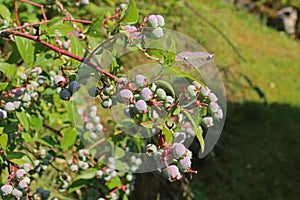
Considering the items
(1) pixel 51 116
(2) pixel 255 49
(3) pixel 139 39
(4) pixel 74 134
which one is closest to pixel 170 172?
(3) pixel 139 39

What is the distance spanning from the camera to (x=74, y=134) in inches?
59.1

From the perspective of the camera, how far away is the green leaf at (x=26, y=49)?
114cm

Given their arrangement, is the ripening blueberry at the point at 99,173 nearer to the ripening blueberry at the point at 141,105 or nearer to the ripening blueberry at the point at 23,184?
the ripening blueberry at the point at 23,184

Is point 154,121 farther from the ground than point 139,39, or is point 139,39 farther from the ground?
point 139,39

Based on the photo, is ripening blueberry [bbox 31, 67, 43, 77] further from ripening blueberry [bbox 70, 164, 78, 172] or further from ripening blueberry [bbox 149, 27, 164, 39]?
ripening blueberry [bbox 149, 27, 164, 39]

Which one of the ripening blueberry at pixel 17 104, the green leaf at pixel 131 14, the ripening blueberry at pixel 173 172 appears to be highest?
the green leaf at pixel 131 14

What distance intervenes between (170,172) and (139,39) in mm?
255

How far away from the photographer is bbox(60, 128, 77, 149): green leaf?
148cm

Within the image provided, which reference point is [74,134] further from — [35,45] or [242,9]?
[242,9]

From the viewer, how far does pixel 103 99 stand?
2.97 ft

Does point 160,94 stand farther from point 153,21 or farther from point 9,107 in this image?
point 9,107

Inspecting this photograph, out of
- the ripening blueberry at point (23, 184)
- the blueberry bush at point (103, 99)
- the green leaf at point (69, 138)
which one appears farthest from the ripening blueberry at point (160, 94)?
the green leaf at point (69, 138)

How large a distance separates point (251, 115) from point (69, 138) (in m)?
2.35

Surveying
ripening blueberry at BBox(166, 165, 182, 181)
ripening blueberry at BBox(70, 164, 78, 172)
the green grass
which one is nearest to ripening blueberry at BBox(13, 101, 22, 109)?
ripening blueberry at BBox(70, 164, 78, 172)
